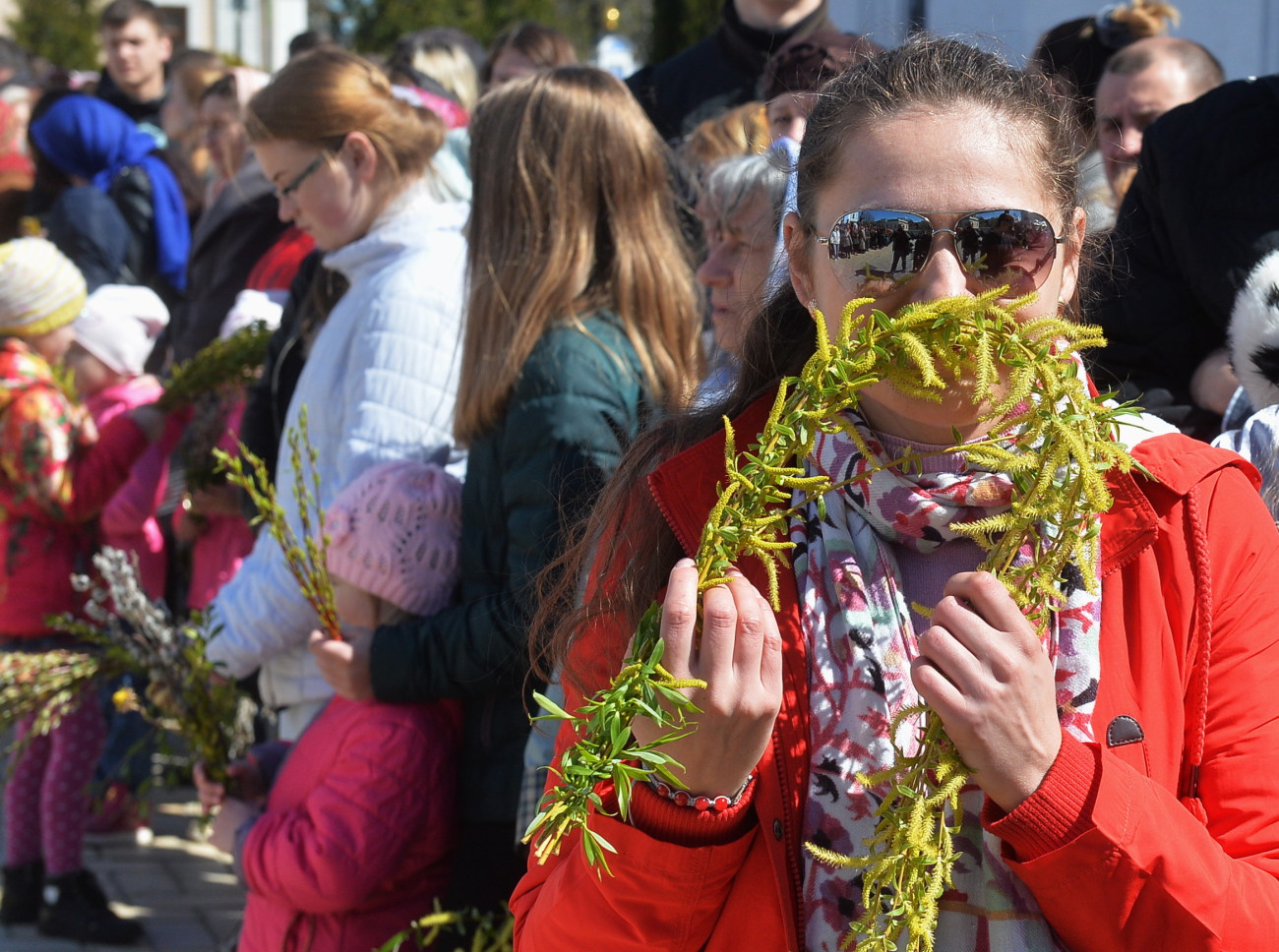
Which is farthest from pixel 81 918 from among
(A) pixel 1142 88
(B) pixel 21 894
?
(A) pixel 1142 88

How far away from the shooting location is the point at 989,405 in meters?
1.53

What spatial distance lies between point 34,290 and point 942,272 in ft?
14.5

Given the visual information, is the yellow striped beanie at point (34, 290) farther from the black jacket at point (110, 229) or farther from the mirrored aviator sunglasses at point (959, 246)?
the mirrored aviator sunglasses at point (959, 246)

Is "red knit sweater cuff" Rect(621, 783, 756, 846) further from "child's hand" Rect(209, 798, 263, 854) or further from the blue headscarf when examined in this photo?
the blue headscarf

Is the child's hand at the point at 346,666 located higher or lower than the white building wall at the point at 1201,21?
lower

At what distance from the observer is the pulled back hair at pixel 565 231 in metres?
2.99

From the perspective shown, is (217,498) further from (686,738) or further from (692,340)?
(686,738)

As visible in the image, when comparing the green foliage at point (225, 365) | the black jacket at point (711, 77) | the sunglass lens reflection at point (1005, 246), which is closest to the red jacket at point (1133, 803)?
the sunglass lens reflection at point (1005, 246)

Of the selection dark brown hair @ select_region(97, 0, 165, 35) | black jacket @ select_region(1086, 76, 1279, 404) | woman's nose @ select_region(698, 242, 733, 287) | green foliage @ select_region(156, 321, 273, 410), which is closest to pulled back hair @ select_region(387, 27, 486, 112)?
green foliage @ select_region(156, 321, 273, 410)

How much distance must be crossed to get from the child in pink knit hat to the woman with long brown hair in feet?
0.27

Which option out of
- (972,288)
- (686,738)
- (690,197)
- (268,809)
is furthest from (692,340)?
(686,738)

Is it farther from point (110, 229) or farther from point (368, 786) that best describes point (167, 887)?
point (110, 229)

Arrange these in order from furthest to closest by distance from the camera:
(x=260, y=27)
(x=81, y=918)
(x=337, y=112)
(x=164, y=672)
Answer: (x=260, y=27) < (x=81, y=918) < (x=337, y=112) < (x=164, y=672)

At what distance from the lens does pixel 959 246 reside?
158cm
